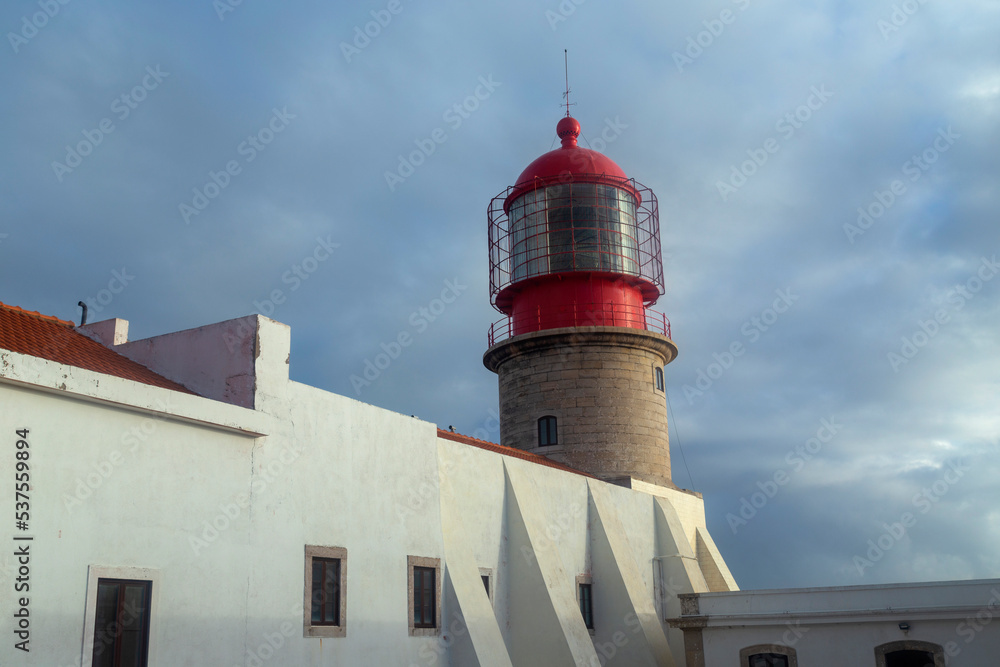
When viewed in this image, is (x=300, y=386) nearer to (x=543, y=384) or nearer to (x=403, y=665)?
(x=403, y=665)

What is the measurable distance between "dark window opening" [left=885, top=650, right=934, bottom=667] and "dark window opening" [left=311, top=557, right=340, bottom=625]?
10185 mm

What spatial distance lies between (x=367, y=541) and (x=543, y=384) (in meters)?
10.3

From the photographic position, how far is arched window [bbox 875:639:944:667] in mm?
15484

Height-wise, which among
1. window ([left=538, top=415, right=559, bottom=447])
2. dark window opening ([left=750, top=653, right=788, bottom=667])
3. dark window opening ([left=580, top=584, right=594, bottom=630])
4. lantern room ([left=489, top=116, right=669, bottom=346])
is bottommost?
dark window opening ([left=750, top=653, right=788, bottom=667])

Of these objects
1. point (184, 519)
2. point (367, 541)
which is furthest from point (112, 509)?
point (367, 541)

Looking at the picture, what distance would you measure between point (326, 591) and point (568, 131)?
51.4ft

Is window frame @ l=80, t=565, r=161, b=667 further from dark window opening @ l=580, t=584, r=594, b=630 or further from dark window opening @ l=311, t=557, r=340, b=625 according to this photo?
dark window opening @ l=580, t=584, r=594, b=630

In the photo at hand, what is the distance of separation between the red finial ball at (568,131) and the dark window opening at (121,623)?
56.8 ft

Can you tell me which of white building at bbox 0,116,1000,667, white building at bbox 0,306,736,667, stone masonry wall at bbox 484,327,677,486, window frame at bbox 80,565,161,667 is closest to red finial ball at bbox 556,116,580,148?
white building at bbox 0,116,1000,667

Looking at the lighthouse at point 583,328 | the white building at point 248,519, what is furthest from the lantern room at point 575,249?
the white building at point 248,519

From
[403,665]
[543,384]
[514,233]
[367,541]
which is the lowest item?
[403,665]

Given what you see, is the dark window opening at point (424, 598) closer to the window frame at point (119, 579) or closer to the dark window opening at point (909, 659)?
the window frame at point (119, 579)

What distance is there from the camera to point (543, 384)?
21828 millimetres

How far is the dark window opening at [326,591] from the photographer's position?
11.1 m
